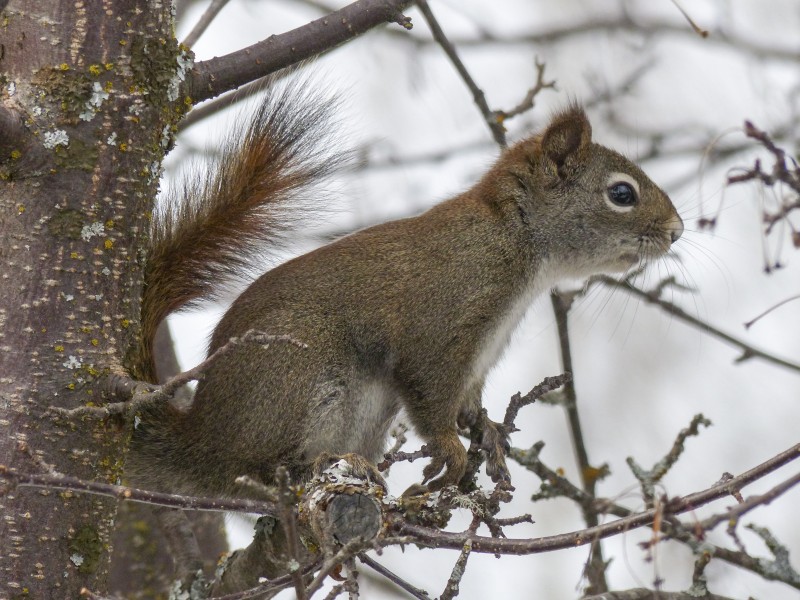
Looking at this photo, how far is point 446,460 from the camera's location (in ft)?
8.54

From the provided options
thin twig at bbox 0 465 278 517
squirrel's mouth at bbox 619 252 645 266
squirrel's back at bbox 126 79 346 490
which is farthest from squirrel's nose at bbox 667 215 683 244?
thin twig at bbox 0 465 278 517

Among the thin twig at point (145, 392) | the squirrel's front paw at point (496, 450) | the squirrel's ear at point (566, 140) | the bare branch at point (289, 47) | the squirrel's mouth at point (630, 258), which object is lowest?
the thin twig at point (145, 392)

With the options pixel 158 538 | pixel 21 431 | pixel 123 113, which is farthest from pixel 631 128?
pixel 21 431

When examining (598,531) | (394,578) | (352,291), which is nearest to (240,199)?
(352,291)

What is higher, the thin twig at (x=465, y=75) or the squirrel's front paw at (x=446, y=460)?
the thin twig at (x=465, y=75)

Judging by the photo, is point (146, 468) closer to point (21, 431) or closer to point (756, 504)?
point (21, 431)

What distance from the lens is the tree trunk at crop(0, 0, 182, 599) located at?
1872 mm

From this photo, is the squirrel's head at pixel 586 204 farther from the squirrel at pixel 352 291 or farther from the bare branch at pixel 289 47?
the bare branch at pixel 289 47

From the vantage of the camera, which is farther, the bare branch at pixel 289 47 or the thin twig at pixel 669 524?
the bare branch at pixel 289 47

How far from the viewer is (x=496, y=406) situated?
17.5 ft

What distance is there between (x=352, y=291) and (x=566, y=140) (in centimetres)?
89

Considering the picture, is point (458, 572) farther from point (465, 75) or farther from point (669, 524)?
→ point (465, 75)

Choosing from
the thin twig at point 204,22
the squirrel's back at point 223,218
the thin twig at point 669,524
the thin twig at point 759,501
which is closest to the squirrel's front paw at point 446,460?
the thin twig at point 669,524

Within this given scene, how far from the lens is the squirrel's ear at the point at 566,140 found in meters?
3.12
